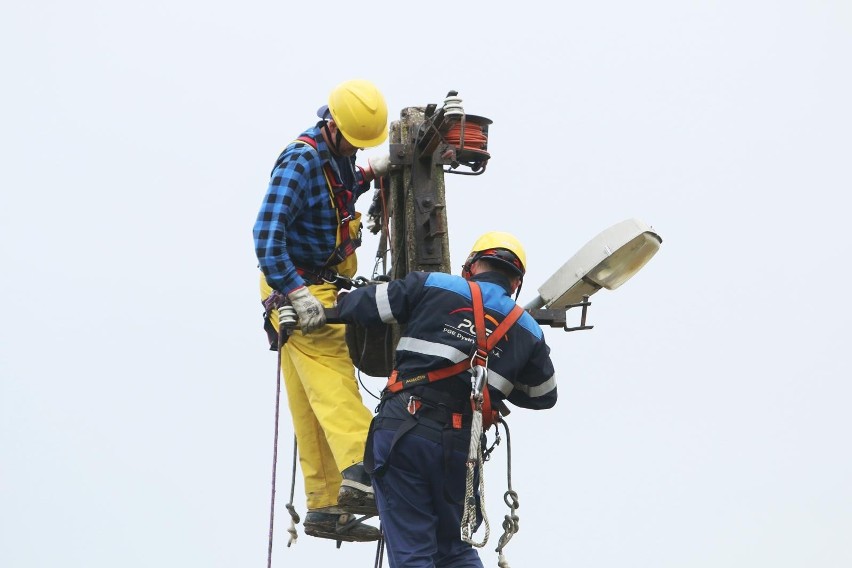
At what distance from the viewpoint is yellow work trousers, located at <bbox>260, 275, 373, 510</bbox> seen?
30.3 feet

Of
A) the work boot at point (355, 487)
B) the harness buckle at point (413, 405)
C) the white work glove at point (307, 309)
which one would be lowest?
the work boot at point (355, 487)

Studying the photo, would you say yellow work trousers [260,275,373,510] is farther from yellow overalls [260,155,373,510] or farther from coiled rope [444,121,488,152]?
coiled rope [444,121,488,152]

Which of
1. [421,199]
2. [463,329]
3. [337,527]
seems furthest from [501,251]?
[337,527]

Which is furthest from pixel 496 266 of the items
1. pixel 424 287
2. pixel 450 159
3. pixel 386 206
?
pixel 386 206

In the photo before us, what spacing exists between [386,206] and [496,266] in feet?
5.69

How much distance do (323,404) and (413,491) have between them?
946 millimetres

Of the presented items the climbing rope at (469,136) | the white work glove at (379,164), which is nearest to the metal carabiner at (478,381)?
the climbing rope at (469,136)

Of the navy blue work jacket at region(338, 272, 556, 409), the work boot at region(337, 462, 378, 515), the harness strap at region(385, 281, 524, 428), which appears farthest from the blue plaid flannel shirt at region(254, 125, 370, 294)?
the work boot at region(337, 462, 378, 515)

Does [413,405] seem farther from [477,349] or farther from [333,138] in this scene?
[333,138]

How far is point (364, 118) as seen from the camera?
9.43 meters

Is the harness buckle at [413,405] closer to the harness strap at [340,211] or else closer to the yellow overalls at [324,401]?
the yellow overalls at [324,401]

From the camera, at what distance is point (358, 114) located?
9414 millimetres

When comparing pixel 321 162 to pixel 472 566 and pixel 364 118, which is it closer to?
pixel 364 118

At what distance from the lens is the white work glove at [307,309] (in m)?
9.02
